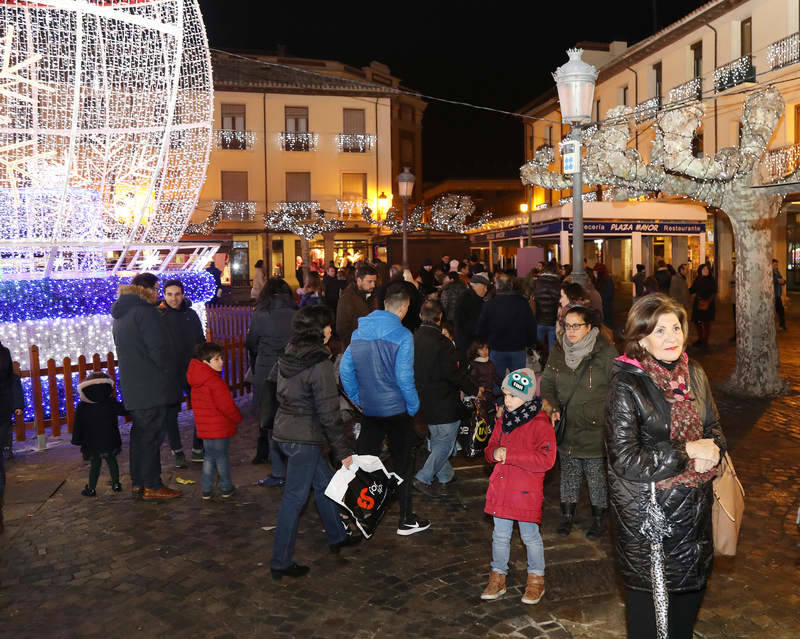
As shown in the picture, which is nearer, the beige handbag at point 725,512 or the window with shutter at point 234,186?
the beige handbag at point 725,512

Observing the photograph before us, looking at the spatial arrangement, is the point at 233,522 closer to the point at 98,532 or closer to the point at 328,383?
the point at 98,532

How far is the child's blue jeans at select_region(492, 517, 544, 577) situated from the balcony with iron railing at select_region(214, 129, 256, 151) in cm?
3202

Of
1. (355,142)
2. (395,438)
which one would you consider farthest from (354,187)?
(395,438)

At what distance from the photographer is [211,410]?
5809 millimetres

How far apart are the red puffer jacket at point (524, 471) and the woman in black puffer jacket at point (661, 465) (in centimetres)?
110

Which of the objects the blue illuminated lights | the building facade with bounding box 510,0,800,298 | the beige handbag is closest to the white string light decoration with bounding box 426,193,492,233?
the building facade with bounding box 510,0,800,298

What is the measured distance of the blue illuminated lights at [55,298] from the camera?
8.46m

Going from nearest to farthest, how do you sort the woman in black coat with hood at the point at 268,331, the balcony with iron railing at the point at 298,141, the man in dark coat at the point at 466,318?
the woman in black coat with hood at the point at 268,331
the man in dark coat at the point at 466,318
the balcony with iron railing at the point at 298,141

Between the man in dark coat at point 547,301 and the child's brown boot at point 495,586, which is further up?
the man in dark coat at point 547,301

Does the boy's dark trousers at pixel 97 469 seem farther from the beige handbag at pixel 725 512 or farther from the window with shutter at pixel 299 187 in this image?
the window with shutter at pixel 299 187

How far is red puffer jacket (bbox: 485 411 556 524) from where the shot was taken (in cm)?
399

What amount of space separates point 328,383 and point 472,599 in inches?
58.0

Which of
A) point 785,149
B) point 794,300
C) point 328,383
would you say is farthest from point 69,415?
point 794,300

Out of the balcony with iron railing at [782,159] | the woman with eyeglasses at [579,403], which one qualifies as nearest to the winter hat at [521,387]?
the woman with eyeglasses at [579,403]
